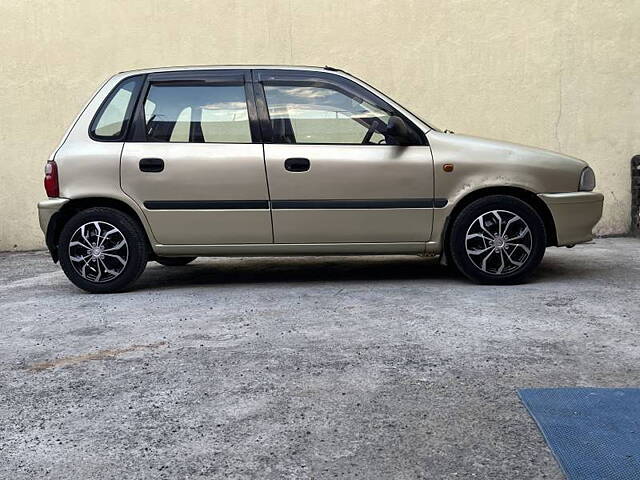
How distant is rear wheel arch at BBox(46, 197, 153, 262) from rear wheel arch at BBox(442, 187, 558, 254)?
2.31 meters

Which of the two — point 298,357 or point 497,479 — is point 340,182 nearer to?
point 298,357

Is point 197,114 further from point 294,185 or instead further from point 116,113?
point 294,185

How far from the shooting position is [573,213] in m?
5.40

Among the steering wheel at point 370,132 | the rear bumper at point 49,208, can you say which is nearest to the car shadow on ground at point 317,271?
the rear bumper at point 49,208

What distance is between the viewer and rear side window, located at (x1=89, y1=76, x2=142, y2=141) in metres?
5.52

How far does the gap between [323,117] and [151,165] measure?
1351 millimetres

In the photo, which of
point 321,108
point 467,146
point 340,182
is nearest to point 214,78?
point 321,108

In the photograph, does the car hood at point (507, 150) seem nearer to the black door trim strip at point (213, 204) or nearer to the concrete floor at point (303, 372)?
the concrete floor at point (303, 372)

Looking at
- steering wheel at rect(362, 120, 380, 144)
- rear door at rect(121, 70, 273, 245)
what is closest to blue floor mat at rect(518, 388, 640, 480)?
steering wheel at rect(362, 120, 380, 144)

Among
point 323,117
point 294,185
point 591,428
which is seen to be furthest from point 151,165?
point 591,428

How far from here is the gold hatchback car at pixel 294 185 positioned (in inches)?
211

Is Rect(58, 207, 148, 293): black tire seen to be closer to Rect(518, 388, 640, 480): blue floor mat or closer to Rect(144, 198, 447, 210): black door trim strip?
Rect(144, 198, 447, 210): black door trim strip

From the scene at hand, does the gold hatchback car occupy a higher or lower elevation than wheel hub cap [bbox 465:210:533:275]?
higher

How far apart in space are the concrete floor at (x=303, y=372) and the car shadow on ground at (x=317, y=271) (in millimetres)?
119
